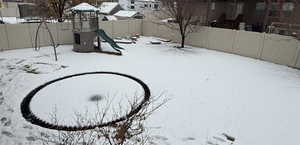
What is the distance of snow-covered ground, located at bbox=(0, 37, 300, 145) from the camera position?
405 centimetres

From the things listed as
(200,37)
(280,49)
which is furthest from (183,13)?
(280,49)

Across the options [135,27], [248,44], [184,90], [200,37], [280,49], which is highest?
[135,27]

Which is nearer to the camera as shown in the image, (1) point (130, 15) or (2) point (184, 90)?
(2) point (184, 90)

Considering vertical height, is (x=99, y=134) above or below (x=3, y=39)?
below

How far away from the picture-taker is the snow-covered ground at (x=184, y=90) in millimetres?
4055

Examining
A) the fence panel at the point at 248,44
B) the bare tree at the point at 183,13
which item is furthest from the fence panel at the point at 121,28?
the fence panel at the point at 248,44

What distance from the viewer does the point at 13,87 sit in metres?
5.88

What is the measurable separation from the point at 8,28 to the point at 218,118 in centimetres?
1025

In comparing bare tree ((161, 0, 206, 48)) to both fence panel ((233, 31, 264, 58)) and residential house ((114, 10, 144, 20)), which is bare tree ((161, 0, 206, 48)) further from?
residential house ((114, 10, 144, 20))

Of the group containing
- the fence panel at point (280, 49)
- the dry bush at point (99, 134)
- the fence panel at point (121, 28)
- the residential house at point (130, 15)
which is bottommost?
the dry bush at point (99, 134)

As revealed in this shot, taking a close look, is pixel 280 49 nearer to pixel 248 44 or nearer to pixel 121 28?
Answer: pixel 248 44

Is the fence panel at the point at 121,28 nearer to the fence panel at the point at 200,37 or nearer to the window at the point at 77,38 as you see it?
the window at the point at 77,38

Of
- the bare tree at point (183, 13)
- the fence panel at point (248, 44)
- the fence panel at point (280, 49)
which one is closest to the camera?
the fence panel at point (280, 49)

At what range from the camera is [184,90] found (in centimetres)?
596
